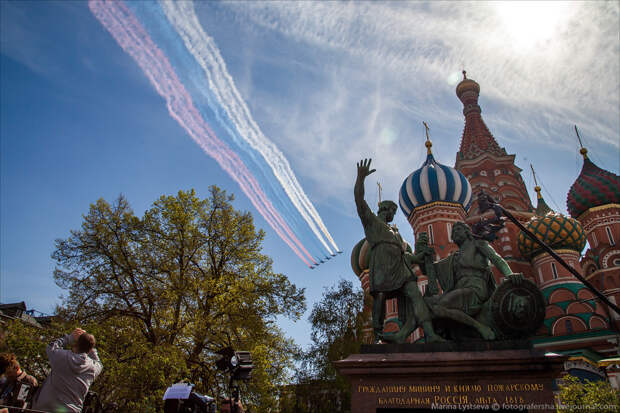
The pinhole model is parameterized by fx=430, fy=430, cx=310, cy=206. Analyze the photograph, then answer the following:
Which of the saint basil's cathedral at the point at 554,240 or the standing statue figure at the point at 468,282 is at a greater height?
the saint basil's cathedral at the point at 554,240

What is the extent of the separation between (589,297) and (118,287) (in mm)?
26329

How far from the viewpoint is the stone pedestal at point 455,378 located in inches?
239

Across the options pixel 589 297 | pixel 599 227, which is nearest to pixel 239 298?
pixel 589 297

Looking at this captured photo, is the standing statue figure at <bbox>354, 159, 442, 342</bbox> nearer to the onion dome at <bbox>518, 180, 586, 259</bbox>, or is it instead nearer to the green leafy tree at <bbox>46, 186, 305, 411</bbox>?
the green leafy tree at <bbox>46, 186, 305, 411</bbox>

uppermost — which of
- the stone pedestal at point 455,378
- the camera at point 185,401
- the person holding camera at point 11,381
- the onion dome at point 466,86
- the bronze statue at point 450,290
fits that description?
the onion dome at point 466,86

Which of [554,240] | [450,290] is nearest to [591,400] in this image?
[450,290]

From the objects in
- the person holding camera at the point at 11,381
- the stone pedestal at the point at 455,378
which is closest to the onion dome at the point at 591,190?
the stone pedestal at the point at 455,378

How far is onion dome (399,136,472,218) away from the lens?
102ft

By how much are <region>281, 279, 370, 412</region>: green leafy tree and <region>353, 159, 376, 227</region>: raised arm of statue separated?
12.5 m

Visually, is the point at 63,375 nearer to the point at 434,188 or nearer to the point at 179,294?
the point at 179,294

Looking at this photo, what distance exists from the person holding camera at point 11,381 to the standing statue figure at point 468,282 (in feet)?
20.3

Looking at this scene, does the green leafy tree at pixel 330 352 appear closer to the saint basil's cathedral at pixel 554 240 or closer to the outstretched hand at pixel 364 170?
the saint basil's cathedral at pixel 554 240

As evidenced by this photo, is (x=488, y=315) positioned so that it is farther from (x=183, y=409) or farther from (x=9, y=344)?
(x=9, y=344)

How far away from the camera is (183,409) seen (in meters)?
7.98
